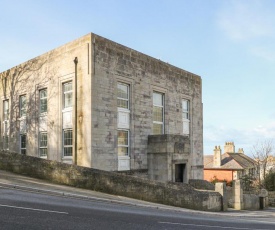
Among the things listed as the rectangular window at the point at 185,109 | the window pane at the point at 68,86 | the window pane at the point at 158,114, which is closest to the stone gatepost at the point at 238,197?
the window pane at the point at 158,114

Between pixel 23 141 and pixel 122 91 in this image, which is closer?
pixel 122 91

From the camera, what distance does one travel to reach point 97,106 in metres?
17.9

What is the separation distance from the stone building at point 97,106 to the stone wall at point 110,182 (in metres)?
2.76

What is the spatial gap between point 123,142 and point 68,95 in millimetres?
5060

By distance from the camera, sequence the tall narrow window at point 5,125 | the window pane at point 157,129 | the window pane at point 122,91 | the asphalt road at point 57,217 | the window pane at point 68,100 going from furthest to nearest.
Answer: the tall narrow window at point 5,125, the window pane at point 157,129, the window pane at point 122,91, the window pane at point 68,100, the asphalt road at point 57,217

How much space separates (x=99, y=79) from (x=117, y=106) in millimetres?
2334

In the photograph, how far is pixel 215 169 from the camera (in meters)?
46.7

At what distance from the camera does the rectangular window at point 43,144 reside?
21.5 m

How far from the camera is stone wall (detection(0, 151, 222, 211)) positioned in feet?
47.0

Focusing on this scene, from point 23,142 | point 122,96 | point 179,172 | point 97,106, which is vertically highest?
point 122,96

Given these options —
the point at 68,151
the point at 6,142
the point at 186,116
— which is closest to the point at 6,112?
the point at 6,142

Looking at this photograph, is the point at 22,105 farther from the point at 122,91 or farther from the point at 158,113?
the point at 158,113

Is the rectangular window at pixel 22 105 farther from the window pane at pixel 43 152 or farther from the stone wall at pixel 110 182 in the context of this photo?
the stone wall at pixel 110 182

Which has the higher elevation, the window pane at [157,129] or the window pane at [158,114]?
the window pane at [158,114]
